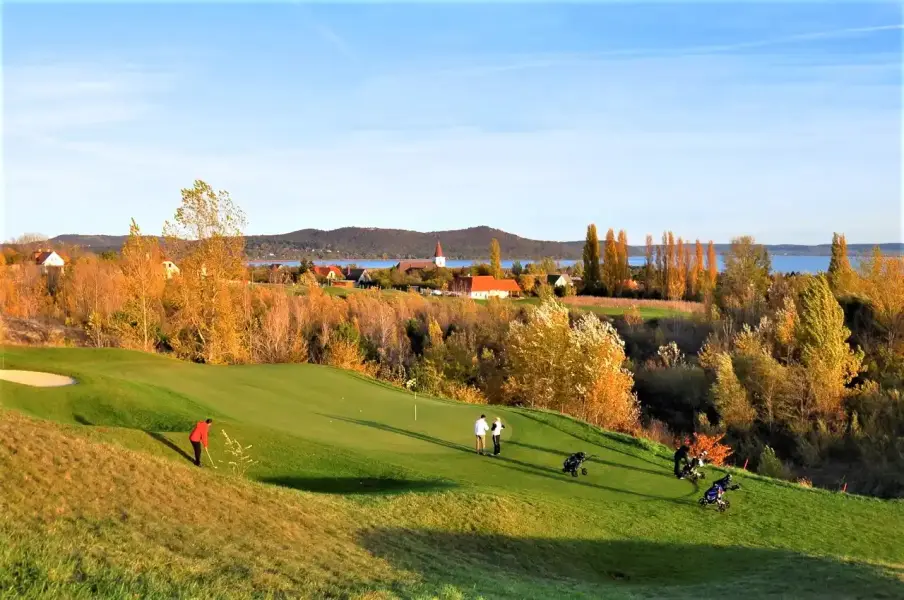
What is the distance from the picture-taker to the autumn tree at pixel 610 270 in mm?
103438

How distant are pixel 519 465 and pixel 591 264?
88.8m

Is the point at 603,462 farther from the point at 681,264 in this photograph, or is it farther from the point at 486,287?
the point at 486,287

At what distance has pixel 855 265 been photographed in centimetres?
6619

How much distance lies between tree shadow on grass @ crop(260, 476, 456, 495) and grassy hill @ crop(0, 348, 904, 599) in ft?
0.27

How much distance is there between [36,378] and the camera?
73.3 feet

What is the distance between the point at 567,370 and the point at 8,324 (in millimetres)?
38713

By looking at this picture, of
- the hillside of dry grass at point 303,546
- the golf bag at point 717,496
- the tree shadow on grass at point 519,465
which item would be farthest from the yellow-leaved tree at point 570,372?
the hillside of dry grass at point 303,546

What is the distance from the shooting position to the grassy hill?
29.4 feet

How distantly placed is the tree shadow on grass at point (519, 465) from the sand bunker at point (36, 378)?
873cm

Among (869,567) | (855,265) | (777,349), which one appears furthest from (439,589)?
(855,265)

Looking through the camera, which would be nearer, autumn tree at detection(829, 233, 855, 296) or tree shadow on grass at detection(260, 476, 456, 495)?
tree shadow on grass at detection(260, 476, 456, 495)

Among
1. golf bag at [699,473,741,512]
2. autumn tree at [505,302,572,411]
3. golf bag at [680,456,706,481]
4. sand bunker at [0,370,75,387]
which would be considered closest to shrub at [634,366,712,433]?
autumn tree at [505,302,572,411]

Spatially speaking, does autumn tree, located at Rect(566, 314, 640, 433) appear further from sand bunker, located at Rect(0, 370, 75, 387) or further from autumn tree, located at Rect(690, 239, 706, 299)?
autumn tree, located at Rect(690, 239, 706, 299)

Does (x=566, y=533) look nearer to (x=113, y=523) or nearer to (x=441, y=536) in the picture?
(x=441, y=536)
